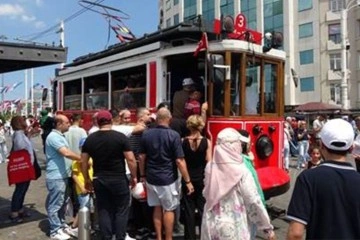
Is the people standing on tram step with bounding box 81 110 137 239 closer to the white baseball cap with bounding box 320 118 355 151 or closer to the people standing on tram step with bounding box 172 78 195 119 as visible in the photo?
the people standing on tram step with bounding box 172 78 195 119

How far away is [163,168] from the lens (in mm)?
5914

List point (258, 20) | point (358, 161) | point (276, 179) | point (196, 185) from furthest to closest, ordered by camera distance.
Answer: point (258, 20) < point (358, 161) < point (276, 179) < point (196, 185)

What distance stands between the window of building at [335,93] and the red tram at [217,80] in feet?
123

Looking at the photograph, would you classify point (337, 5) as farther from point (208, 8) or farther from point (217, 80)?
point (217, 80)

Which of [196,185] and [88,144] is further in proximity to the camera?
[196,185]

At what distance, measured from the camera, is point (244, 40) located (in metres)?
7.48

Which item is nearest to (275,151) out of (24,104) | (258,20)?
(258,20)

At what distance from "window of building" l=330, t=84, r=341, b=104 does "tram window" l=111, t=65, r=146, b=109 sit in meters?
37.6

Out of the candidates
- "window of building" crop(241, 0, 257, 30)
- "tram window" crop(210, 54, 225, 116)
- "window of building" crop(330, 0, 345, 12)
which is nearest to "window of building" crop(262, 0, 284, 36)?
"window of building" crop(241, 0, 257, 30)

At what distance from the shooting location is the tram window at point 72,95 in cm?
1107

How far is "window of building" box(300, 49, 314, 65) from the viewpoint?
4600 cm

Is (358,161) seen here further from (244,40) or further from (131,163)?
(131,163)

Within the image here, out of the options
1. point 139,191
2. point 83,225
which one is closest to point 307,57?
point 139,191

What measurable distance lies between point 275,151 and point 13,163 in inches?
163
